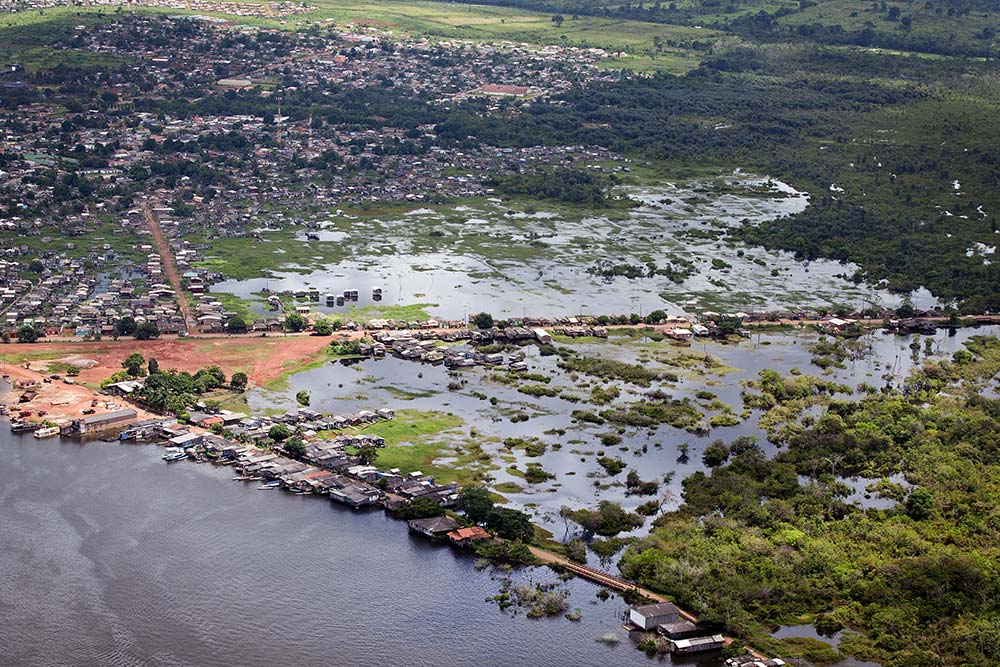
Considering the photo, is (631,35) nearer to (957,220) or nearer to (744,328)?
(957,220)

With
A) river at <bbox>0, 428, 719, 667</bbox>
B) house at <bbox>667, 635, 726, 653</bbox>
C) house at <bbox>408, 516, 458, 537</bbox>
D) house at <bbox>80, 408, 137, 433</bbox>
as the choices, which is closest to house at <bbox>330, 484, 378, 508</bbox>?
river at <bbox>0, 428, 719, 667</bbox>

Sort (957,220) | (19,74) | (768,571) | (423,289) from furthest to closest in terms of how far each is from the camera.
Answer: (19,74), (957,220), (423,289), (768,571)

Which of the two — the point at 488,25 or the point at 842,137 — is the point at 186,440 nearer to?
the point at 842,137

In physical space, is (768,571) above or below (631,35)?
below

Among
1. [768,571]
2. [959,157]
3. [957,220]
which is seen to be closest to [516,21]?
Answer: [959,157]

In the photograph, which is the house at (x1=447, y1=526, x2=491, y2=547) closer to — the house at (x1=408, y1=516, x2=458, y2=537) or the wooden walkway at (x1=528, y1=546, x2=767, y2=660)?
the house at (x1=408, y1=516, x2=458, y2=537)

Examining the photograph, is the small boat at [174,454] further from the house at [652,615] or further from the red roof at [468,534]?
the house at [652,615]
